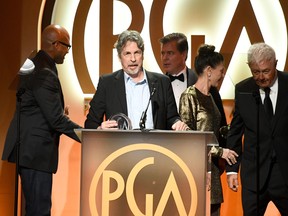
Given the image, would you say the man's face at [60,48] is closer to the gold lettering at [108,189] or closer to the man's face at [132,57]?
the man's face at [132,57]

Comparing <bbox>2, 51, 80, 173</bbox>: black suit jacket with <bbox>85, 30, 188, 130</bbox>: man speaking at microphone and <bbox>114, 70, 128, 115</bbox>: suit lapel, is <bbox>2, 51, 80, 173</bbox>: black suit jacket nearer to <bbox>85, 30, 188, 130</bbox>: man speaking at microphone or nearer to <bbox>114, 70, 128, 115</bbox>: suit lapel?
<bbox>85, 30, 188, 130</bbox>: man speaking at microphone

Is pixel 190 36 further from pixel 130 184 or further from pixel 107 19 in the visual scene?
pixel 130 184

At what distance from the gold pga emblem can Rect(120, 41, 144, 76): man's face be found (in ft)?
3.21

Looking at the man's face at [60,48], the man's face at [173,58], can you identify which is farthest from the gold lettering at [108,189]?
the man's face at [173,58]

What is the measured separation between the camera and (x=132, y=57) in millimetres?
3891

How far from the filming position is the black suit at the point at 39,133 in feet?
14.7

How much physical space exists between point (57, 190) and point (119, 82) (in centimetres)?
246

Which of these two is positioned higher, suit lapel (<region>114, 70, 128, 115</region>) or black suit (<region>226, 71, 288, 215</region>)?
Result: suit lapel (<region>114, 70, 128, 115</region>)

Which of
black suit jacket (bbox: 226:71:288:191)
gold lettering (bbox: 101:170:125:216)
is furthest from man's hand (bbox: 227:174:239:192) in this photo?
gold lettering (bbox: 101:170:125:216)

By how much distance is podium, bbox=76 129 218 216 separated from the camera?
3.00 m

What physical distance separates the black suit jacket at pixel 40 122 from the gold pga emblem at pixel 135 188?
1.54 meters

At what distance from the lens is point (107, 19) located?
595cm

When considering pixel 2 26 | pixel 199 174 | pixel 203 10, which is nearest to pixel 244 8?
pixel 203 10

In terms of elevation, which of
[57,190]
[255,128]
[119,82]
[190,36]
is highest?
[190,36]
